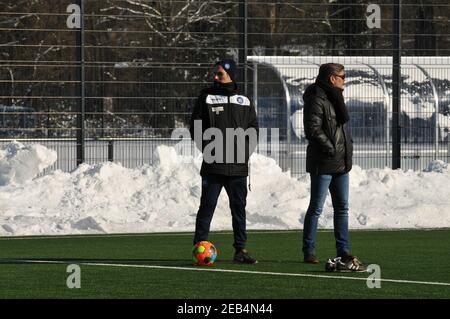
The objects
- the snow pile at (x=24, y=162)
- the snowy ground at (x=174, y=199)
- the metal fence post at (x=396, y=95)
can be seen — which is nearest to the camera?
the snowy ground at (x=174, y=199)

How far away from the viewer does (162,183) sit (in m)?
21.4

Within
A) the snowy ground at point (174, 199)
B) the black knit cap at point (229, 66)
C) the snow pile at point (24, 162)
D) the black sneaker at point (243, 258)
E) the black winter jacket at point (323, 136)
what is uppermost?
the black knit cap at point (229, 66)

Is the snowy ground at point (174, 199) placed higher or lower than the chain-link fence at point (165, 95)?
lower

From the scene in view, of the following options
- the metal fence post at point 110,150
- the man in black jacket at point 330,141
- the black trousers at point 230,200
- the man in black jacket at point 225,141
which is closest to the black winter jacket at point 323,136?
the man in black jacket at point 330,141

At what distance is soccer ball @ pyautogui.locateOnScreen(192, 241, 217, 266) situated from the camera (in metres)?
13.2

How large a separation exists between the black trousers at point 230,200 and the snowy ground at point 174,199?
18.2 ft

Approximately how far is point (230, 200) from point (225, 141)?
2.18 ft

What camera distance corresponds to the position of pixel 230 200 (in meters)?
13.4

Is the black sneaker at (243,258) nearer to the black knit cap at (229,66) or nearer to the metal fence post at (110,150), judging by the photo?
the black knit cap at (229,66)

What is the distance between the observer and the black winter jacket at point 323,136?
42.3ft

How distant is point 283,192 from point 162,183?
201cm

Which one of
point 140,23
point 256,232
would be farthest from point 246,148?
point 140,23
